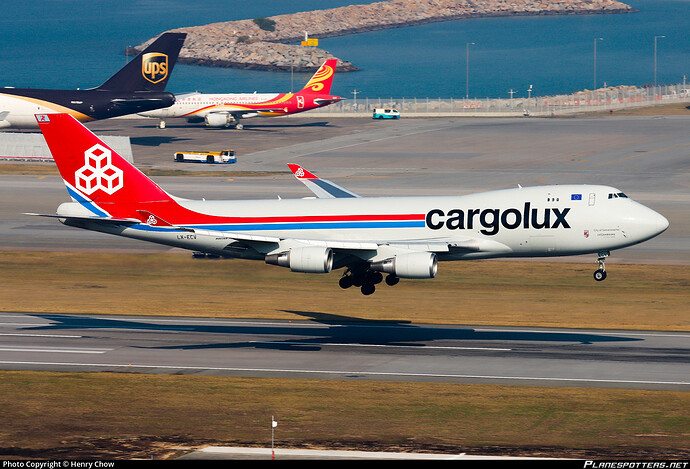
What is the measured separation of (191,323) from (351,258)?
12.3 m

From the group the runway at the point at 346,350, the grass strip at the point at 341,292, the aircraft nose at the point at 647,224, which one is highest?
the aircraft nose at the point at 647,224

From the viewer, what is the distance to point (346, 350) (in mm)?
54125

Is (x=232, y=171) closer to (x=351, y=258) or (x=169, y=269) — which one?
(x=169, y=269)

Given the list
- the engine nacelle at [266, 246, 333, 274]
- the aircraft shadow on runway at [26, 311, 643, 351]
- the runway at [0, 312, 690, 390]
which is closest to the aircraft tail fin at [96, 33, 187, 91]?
the runway at [0, 312, 690, 390]

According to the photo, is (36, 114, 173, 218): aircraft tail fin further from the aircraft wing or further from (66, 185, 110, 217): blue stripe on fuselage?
Answer: the aircraft wing

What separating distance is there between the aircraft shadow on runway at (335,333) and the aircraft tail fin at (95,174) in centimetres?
756

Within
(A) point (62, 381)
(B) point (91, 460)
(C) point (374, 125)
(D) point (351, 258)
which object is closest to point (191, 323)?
(D) point (351, 258)

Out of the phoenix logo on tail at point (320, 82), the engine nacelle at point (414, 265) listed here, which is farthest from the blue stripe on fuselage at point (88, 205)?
the phoenix logo on tail at point (320, 82)

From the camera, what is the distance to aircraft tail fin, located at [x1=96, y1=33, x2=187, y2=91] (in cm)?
15650

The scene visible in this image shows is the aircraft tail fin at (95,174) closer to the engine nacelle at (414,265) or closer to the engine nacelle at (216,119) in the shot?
the engine nacelle at (414,265)

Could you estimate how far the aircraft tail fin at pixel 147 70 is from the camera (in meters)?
156

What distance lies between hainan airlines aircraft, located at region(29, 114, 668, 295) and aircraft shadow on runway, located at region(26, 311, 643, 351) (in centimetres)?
333

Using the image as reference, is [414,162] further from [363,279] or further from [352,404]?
[352,404]

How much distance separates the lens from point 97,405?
4222cm
